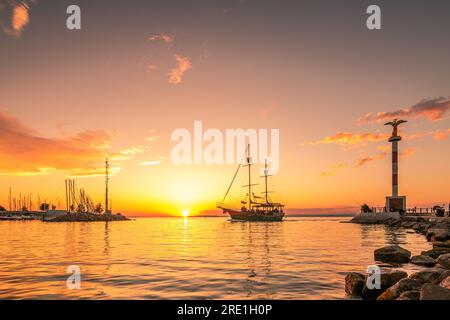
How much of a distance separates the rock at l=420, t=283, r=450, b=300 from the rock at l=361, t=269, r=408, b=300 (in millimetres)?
3429

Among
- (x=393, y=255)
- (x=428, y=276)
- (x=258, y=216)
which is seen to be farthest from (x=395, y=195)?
(x=428, y=276)

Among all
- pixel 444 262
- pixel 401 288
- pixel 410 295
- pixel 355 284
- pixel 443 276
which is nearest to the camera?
pixel 410 295

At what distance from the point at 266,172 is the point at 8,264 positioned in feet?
433

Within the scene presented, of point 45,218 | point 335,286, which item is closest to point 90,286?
point 335,286

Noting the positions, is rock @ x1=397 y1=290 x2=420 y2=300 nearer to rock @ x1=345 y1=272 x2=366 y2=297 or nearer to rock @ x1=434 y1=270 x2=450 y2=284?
rock @ x1=434 y1=270 x2=450 y2=284

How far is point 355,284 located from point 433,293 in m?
4.42

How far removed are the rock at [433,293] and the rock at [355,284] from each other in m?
4.02

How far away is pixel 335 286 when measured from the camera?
53.1ft

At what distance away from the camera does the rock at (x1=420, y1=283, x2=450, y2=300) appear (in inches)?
396

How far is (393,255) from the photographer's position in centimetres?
2275

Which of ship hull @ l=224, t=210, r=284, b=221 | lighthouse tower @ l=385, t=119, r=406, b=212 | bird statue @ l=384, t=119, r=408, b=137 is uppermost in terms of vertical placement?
bird statue @ l=384, t=119, r=408, b=137

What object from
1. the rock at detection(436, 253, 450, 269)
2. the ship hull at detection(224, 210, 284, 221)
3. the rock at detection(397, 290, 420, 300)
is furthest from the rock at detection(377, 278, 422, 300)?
the ship hull at detection(224, 210, 284, 221)

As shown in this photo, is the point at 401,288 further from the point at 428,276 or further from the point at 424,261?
the point at 424,261
